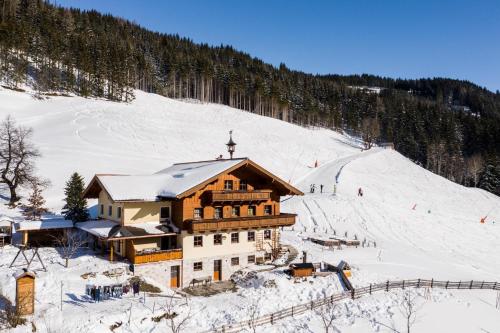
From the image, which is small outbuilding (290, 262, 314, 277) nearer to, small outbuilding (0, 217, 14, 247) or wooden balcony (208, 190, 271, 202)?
wooden balcony (208, 190, 271, 202)

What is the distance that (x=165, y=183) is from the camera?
1262 inches

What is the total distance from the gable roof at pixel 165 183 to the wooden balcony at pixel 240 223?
2.40 meters

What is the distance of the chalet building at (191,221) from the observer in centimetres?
2823

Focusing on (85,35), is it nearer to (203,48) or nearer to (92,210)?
(203,48)

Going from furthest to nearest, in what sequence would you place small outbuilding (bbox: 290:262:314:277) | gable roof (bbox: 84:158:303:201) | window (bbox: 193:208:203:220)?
1. window (bbox: 193:208:203:220)
2. gable roof (bbox: 84:158:303:201)
3. small outbuilding (bbox: 290:262:314:277)

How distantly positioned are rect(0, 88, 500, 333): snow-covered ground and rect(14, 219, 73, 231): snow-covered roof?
2.31 m

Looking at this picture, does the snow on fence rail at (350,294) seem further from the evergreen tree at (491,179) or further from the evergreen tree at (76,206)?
the evergreen tree at (491,179)

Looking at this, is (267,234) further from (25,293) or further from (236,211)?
(25,293)

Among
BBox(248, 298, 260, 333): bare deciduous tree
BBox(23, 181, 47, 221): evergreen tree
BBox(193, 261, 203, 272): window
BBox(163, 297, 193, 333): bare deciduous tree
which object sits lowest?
BBox(248, 298, 260, 333): bare deciduous tree

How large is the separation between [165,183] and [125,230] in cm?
573

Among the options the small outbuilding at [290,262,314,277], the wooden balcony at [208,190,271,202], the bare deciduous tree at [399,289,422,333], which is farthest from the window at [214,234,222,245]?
the bare deciduous tree at [399,289,422,333]

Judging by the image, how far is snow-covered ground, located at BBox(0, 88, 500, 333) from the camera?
22391 mm

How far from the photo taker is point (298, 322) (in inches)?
883

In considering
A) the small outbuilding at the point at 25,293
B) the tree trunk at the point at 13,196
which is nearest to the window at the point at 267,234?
the small outbuilding at the point at 25,293
